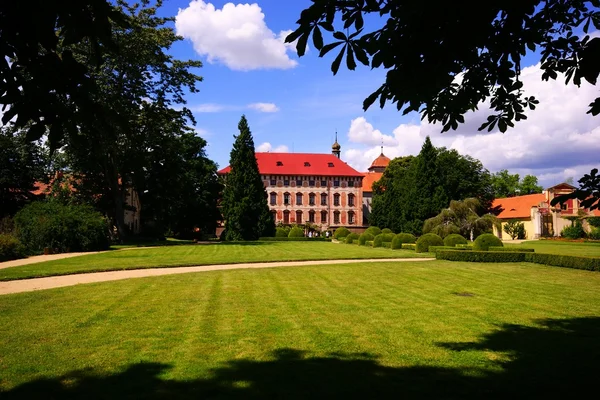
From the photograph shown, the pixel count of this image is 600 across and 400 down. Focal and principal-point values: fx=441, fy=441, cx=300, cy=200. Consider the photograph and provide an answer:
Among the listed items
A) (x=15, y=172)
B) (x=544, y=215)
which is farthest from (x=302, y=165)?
(x=15, y=172)

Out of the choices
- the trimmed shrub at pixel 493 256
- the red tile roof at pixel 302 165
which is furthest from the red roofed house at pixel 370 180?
the trimmed shrub at pixel 493 256

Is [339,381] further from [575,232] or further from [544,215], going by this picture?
[544,215]

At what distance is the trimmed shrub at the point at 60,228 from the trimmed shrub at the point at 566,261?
81.1 feet

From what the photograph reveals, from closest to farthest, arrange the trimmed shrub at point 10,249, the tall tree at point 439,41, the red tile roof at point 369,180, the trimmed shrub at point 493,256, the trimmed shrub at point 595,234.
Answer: the tall tree at point 439,41 < the trimmed shrub at point 10,249 < the trimmed shrub at point 493,256 < the trimmed shrub at point 595,234 < the red tile roof at point 369,180

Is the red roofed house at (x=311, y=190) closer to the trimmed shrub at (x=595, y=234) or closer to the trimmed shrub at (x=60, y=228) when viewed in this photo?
the trimmed shrub at (x=595, y=234)

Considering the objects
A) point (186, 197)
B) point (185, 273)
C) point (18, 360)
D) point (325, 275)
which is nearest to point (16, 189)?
point (186, 197)

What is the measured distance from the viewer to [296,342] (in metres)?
7.05

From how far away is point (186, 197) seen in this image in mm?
46656

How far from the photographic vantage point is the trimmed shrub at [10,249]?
20.7 m

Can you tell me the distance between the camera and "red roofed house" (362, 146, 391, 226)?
82.1 m

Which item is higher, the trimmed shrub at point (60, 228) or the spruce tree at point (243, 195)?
the spruce tree at point (243, 195)

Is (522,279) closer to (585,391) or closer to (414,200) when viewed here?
(585,391)

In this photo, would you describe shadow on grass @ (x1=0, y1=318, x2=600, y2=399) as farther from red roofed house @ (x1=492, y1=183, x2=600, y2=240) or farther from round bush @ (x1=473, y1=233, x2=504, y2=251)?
red roofed house @ (x1=492, y1=183, x2=600, y2=240)

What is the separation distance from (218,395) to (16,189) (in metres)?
34.1
